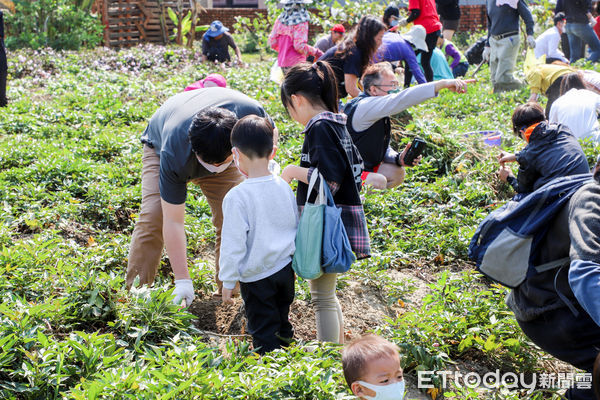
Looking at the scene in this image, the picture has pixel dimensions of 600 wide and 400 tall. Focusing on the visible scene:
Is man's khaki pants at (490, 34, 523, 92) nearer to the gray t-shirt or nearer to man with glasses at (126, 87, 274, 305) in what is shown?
man with glasses at (126, 87, 274, 305)

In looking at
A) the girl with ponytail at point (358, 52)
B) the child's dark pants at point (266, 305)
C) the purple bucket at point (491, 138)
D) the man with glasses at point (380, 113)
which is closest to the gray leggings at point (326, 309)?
the child's dark pants at point (266, 305)

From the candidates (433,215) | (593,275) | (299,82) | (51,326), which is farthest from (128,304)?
(433,215)

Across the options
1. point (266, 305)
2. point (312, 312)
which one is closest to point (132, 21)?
point (312, 312)

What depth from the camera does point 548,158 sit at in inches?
158

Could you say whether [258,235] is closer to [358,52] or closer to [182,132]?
[182,132]

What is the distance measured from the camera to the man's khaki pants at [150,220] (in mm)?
3609

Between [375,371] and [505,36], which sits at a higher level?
[505,36]

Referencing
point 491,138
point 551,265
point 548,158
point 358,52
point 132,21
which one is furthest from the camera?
point 132,21

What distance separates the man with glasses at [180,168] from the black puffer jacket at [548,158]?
1826mm

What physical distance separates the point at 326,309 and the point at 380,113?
130 centimetres

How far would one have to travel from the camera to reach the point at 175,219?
10.7 feet

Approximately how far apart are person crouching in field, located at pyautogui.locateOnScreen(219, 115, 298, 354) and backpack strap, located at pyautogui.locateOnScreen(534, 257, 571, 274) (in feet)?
3.56

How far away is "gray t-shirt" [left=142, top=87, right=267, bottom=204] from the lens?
3.15 meters

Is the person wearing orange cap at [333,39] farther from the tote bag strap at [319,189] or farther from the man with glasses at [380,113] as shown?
the tote bag strap at [319,189]
